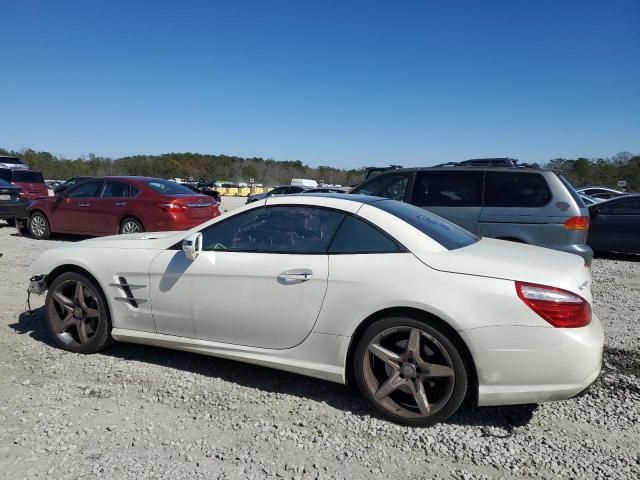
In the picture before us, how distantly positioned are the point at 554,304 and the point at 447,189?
4.34m

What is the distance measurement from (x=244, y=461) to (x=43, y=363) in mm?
2217

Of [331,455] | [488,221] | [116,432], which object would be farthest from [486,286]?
[488,221]

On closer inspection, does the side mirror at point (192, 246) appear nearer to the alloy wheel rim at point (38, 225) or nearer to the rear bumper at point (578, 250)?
the rear bumper at point (578, 250)

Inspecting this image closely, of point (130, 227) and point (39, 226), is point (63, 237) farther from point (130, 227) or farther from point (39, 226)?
point (130, 227)

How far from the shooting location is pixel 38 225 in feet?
35.9

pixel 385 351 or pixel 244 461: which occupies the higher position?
pixel 385 351

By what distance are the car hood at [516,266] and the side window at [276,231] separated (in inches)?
28.1

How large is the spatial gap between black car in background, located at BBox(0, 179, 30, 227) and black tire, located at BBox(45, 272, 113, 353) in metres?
10.3

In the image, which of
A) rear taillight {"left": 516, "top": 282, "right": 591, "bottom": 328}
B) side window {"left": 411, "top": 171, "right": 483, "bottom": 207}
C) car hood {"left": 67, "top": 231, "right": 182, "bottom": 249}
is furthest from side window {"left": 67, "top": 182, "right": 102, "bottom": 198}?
rear taillight {"left": 516, "top": 282, "right": 591, "bottom": 328}

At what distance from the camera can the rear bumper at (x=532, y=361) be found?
265 cm

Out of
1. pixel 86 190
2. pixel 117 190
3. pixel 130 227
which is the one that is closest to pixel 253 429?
pixel 130 227

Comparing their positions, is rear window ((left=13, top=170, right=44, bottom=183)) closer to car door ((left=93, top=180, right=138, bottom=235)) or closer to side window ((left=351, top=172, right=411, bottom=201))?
car door ((left=93, top=180, right=138, bottom=235))

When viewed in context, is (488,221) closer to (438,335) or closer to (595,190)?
(438,335)

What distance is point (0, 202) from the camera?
12.6m
